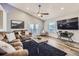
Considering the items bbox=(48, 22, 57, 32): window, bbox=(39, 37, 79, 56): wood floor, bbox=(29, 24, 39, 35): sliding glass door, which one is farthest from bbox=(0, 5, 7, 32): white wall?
bbox=(39, 37, 79, 56): wood floor

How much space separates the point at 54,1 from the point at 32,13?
0.59 meters

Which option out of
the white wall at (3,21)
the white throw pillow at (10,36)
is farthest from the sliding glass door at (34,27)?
the white wall at (3,21)

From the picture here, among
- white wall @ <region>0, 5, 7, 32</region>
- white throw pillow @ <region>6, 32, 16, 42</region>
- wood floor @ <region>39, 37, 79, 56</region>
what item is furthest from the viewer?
white throw pillow @ <region>6, 32, 16, 42</region>

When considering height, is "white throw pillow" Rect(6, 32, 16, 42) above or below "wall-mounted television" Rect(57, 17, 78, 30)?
below

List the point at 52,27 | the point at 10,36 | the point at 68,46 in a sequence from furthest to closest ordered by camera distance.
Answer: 1. the point at 10,36
2. the point at 52,27
3. the point at 68,46

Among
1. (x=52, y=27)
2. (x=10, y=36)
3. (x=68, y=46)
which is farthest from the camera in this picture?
(x=10, y=36)

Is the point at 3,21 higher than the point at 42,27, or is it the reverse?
the point at 3,21

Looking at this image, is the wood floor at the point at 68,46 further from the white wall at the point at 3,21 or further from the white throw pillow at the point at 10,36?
the white wall at the point at 3,21

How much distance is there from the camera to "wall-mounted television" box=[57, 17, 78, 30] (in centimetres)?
235

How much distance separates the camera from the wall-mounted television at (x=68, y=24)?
2.35m

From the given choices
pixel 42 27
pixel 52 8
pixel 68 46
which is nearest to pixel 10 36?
pixel 42 27

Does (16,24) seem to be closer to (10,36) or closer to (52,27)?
(10,36)

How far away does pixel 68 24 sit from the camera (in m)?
2.45

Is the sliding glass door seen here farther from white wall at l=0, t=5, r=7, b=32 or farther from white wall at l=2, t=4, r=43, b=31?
white wall at l=0, t=5, r=7, b=32
